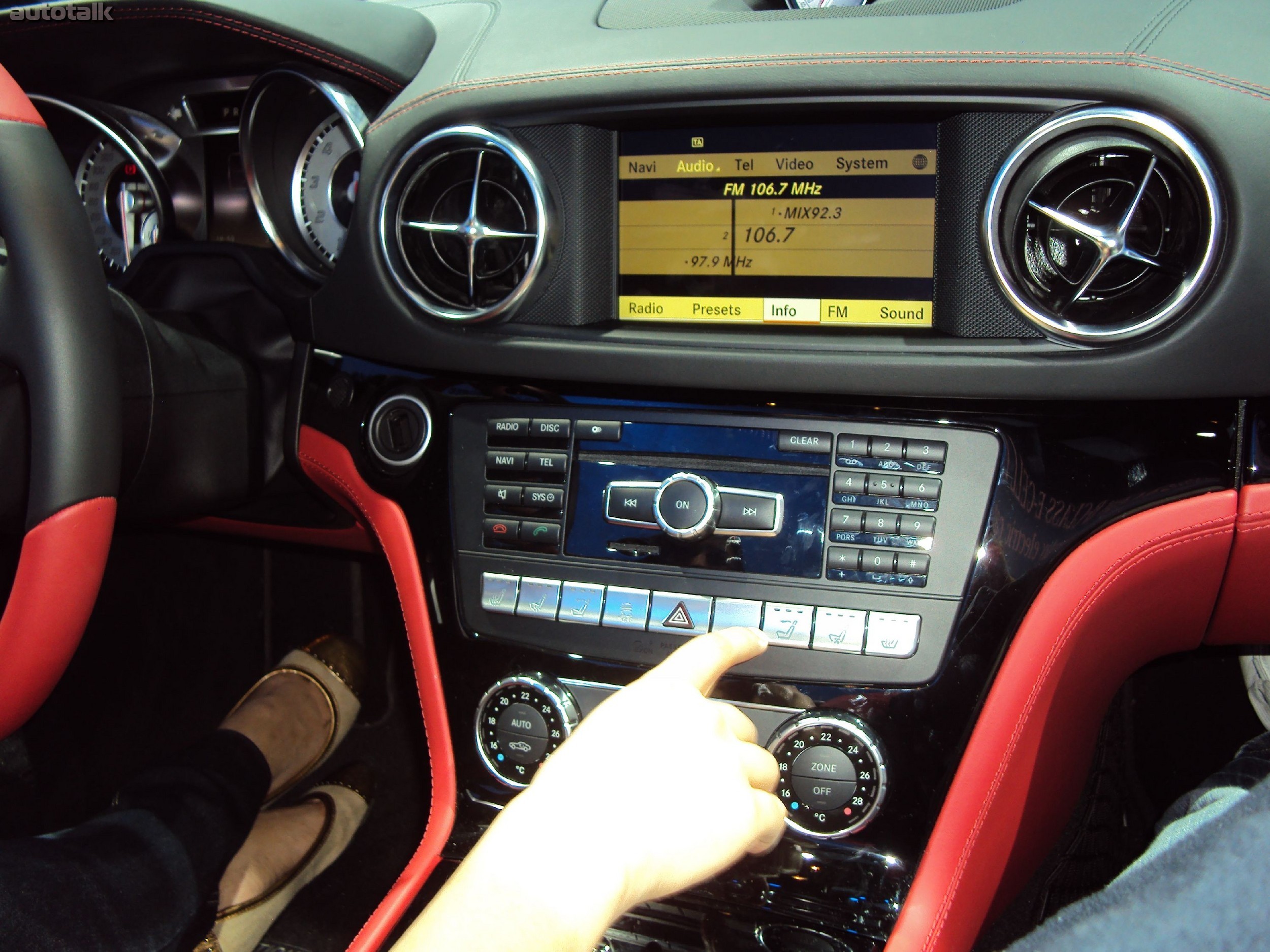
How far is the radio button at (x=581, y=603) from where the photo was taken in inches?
44.3

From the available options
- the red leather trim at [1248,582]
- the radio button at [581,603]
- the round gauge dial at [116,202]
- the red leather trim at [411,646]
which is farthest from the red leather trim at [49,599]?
Result: the red leather trim at [1248,582]

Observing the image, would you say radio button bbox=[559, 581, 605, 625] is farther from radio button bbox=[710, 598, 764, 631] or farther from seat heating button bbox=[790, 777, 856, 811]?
seat heating button bbox=[790, 777, 856, 811]

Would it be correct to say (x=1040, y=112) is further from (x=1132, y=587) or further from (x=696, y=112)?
(x=1132, y=587)

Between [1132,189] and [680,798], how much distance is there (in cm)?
73

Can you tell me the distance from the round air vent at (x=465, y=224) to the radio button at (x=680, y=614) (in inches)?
15.5

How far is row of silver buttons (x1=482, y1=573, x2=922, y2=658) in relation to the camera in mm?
1036

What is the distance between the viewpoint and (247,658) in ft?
6.72

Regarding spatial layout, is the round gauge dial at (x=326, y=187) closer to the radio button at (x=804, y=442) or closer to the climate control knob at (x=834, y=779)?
the radio button at (x=804, y=442)

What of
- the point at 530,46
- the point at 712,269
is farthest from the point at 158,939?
the point at 530,46

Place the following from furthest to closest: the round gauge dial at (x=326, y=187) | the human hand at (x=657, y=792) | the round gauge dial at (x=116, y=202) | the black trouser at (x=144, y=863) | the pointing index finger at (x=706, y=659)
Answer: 1. the round gauge dial at (x=116, y=202)
2. the round gauge dial at (x=326, y=187)
3. the black trouser at (x=144, y=863)
4. the pointing index finger at (x=706, y=659)
5. the human hand at (x=657, y=792)

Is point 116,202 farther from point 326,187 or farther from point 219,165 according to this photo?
point 326,187

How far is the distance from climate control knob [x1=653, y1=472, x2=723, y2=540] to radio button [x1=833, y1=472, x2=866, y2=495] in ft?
0.43

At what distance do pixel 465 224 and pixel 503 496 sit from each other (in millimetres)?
330

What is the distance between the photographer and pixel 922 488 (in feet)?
3.39
